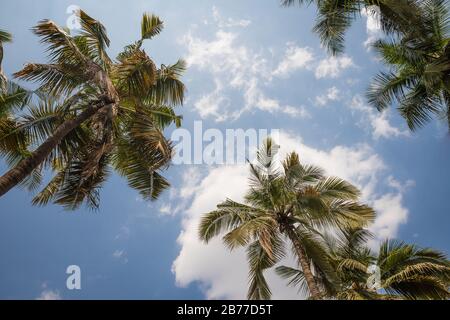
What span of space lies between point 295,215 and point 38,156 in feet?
28.7

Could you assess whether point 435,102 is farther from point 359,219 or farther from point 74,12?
point 74,12

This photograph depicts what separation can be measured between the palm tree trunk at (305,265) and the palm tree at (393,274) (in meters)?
0.82

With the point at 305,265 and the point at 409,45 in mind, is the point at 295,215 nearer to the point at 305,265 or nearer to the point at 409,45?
the point at 305,265

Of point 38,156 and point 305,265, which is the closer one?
point 38,156

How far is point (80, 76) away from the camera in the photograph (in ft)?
33.6

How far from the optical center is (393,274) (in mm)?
12547

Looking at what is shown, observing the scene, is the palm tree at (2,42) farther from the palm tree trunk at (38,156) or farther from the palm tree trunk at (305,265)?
the palm tree trunk at (305,265)

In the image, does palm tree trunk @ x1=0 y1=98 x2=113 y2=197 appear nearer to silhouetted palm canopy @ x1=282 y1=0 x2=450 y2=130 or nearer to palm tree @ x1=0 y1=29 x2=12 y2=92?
palm tree @ x1=0 y1=29 x2=12 y2=92

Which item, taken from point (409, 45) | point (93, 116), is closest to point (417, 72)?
point (409, 45)

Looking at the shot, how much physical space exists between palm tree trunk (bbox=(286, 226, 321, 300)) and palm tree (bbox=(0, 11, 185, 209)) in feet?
16.2

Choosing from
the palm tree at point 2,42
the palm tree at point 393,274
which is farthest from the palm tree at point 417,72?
the palm tree at point 2,42

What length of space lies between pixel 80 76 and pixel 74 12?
1.92 metres
